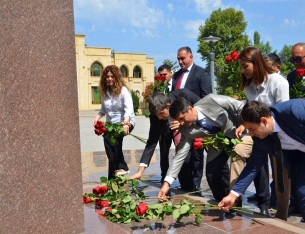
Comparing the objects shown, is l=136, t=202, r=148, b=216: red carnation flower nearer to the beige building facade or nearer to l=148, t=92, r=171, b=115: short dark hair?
l=148, t=92, r=171, b=115: short dark hair

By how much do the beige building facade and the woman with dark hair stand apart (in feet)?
126

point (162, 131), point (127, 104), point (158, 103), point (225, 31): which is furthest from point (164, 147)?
point (225, 31)

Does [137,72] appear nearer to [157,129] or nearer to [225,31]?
[225,31]

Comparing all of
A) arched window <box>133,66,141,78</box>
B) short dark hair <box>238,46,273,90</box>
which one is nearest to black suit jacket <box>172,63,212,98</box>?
short dark hair <box>238,46,273,90</box>

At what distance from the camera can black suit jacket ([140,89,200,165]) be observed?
479 centimetres

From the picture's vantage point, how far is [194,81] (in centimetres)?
561

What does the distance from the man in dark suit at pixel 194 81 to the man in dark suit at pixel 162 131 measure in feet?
0.74

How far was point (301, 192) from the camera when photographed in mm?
3305

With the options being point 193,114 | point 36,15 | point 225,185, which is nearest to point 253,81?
point 193,114

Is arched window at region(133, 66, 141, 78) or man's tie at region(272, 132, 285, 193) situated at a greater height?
arched window at region(133, 66, 141, 78)

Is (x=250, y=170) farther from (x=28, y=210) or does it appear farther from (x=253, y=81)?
(x=28, y=210)

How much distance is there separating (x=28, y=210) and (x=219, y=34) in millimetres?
40935

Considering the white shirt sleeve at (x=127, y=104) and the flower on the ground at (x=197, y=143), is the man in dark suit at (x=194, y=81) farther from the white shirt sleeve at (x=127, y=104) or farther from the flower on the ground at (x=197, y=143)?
the flower on the ground at (x=197, y=143)

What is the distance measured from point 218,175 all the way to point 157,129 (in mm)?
1110
